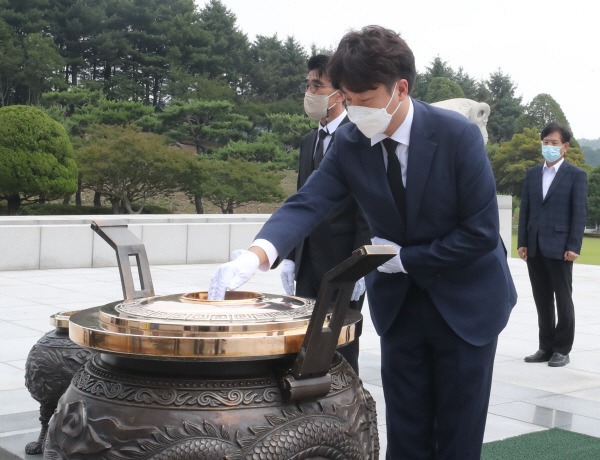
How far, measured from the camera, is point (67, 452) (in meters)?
1.78

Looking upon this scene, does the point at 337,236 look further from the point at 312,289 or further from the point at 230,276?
the point at 230,276

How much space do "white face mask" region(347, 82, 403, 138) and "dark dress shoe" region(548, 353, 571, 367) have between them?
412 cm

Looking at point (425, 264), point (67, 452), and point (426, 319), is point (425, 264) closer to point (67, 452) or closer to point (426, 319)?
point (426, 319)

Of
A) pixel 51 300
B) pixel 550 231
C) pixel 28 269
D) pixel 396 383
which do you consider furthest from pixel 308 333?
pixel 28 269

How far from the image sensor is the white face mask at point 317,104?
3.75 meters

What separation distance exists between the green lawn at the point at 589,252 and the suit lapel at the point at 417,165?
1581 centimetres

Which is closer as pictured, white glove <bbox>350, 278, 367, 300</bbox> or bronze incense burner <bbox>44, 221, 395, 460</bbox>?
bronze incense burner <bbox>44, 221, 395, 460</bbox>

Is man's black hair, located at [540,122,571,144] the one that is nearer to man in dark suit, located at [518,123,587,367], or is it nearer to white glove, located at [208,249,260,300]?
man in dark suit, located at [518,123,587,367]

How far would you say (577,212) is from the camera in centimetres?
595

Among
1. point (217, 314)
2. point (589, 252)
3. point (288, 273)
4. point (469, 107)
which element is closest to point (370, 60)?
point (217, 314)

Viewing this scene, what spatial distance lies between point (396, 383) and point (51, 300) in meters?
6.38

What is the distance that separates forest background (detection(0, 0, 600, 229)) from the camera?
19.3 meters

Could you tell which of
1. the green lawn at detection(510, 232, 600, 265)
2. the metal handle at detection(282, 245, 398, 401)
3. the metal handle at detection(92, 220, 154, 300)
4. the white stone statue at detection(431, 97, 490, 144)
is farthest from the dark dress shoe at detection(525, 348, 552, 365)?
the green lawn at detection(510, 232, 600, 265)

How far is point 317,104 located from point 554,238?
2950 millimetres
